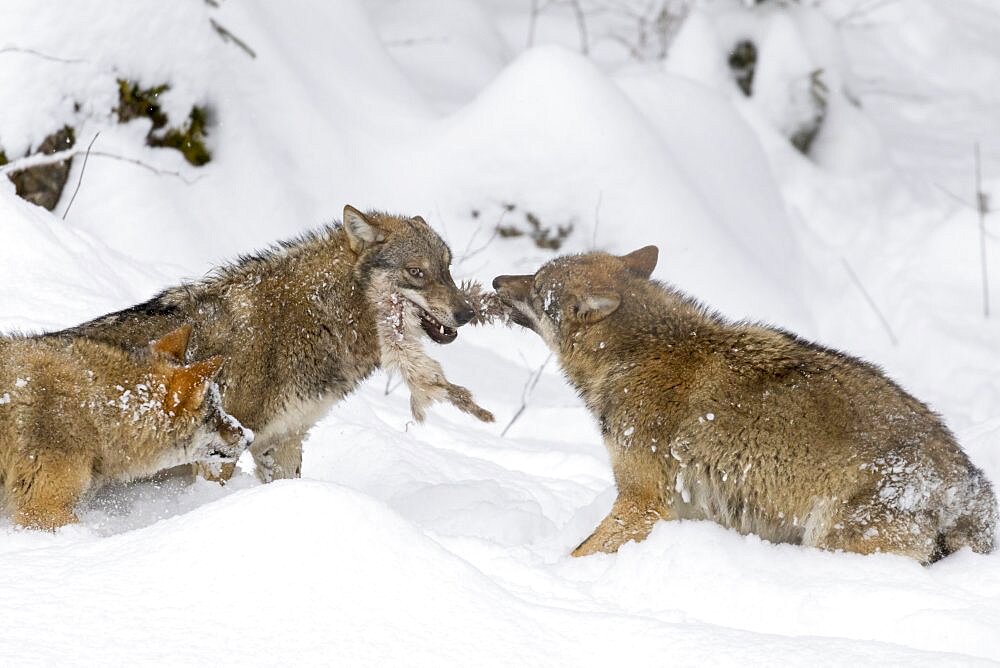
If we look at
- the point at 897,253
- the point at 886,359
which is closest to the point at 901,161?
the point at 897,253

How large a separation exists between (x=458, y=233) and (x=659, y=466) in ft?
25.2

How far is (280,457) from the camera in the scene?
6.40m

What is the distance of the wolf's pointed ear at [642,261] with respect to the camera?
6.45 meters

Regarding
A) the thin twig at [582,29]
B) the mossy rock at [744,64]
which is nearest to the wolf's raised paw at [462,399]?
the mossy rock at [744,64]

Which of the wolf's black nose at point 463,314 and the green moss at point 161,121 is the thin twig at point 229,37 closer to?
the green moss at point 161,121

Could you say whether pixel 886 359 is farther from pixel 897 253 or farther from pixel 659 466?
pixel 659 466

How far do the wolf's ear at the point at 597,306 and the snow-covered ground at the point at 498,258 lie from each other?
0.97m

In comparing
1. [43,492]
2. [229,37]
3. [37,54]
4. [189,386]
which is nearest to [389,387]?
[37,54]

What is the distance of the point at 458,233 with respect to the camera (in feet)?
41.9

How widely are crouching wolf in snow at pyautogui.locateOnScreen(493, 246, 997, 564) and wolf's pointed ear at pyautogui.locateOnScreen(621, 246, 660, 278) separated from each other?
0.55 metres

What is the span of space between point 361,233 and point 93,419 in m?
1.93

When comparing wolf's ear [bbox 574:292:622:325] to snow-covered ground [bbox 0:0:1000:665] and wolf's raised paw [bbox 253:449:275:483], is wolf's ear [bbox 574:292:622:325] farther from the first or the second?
wolf's raised paw [bbox 253:449:275:483]

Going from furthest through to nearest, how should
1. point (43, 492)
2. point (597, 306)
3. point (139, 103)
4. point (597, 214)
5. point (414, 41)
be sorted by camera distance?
point (414, 41), point (597, 214), point (139, 103), point (597, 306), point (43, 492)

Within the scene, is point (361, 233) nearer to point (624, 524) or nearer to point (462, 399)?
point (462, 399)
